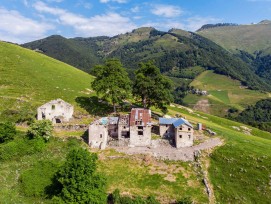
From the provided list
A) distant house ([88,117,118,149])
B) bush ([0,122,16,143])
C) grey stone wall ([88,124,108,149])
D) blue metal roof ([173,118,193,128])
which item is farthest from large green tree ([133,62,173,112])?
bush ([0,122,16,143])

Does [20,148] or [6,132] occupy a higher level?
[6,132]

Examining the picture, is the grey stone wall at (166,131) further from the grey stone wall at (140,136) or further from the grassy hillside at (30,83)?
the grassy hillside at (30,83)

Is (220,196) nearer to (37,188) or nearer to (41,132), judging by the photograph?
(37,188)

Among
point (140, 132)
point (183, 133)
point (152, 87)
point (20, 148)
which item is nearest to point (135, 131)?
point (140, 132)

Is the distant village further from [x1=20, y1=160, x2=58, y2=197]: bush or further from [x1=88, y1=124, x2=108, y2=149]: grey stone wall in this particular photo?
[x1=20, y1=160, x2=58, y2=197]: bush

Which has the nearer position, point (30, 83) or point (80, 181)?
point (80, 181)

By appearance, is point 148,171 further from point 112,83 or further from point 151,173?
point 112,83

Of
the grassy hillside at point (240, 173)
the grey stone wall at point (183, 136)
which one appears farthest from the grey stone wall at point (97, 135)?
the grassy hillside at point (240, 173)
